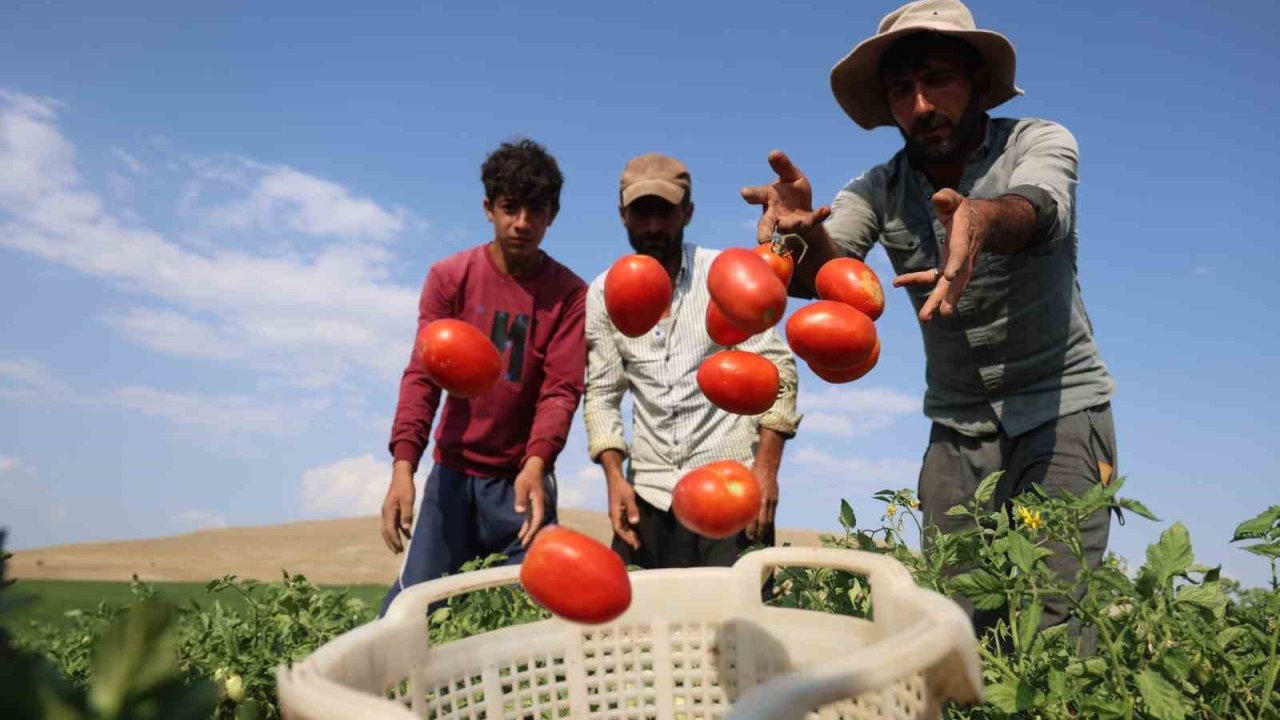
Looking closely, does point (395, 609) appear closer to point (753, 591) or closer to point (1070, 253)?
point (753, 591)

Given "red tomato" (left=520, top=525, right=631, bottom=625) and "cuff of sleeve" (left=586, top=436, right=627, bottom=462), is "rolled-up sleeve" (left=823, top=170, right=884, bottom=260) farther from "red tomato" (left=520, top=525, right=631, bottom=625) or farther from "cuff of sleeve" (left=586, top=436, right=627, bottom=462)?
"red tomato" (left=520, top=525, right=631, bottom=625)

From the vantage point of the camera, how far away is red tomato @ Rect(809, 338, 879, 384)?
2.24 metres

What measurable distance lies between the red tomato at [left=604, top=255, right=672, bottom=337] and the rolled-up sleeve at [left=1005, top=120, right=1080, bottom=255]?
1.06m

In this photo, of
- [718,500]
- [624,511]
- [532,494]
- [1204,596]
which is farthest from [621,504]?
[1204,596]

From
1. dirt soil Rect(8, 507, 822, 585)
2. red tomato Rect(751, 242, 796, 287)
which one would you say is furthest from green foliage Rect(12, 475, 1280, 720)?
dirt soil Rect(8, 507, 822, 585)

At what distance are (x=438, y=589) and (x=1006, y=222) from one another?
173cm

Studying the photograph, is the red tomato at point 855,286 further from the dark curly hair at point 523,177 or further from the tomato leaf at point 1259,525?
the dark curly hair at point 523,177

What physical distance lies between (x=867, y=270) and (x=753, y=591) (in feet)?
3.32

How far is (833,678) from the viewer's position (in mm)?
995

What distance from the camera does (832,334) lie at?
212cm

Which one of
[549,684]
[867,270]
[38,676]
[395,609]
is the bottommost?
[549,684]

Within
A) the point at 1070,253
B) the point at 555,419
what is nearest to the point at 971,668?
the point at 1070,253

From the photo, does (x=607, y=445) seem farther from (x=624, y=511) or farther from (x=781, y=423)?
(x=781, y=423)

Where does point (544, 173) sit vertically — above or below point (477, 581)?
above
